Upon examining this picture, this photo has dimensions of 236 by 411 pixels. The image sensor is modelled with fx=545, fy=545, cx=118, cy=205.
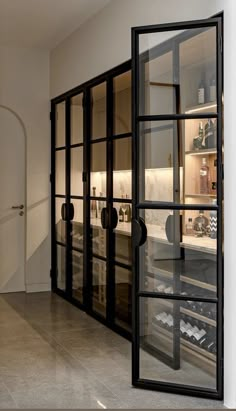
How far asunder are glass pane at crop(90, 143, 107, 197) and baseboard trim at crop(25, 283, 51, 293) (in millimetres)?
1708

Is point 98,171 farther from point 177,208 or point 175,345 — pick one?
point 175,345

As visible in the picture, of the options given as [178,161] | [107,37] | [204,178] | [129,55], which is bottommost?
[204,178]

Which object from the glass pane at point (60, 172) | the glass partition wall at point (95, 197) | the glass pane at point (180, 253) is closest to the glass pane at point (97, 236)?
the glass partition wall at point (95, 197)

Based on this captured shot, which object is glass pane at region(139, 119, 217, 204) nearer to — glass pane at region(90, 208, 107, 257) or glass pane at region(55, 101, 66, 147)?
glass pane at region(90, 208, 107, 257)

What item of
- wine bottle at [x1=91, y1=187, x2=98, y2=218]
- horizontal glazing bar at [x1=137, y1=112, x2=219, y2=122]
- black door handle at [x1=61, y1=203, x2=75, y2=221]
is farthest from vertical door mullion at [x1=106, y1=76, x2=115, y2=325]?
Answer: horizontal glazing bar at [x1=137, y1=112, x2=219, y2=122]

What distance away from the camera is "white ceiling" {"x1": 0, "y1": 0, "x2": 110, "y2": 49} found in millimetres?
4824

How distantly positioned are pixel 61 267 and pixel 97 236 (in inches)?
48.8

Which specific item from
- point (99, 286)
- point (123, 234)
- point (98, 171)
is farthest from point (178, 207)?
point (99, 286)

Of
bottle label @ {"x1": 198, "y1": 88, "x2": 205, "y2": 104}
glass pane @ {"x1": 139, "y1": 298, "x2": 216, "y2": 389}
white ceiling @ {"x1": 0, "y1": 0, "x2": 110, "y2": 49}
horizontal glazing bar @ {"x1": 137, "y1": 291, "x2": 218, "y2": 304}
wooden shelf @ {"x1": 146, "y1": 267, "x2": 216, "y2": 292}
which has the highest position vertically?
white ceiling @ {"x1": 0, "y1": 0, "x2": 110, "y2": 49}

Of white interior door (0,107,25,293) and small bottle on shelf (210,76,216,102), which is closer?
small bottle on shelf (210,76,216,102)

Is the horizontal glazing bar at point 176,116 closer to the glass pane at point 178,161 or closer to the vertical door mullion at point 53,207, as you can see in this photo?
the glass pane at point 178,161

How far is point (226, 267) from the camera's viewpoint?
3.16m

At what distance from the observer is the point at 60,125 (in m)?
6.24

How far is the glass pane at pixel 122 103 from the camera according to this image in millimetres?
4543
